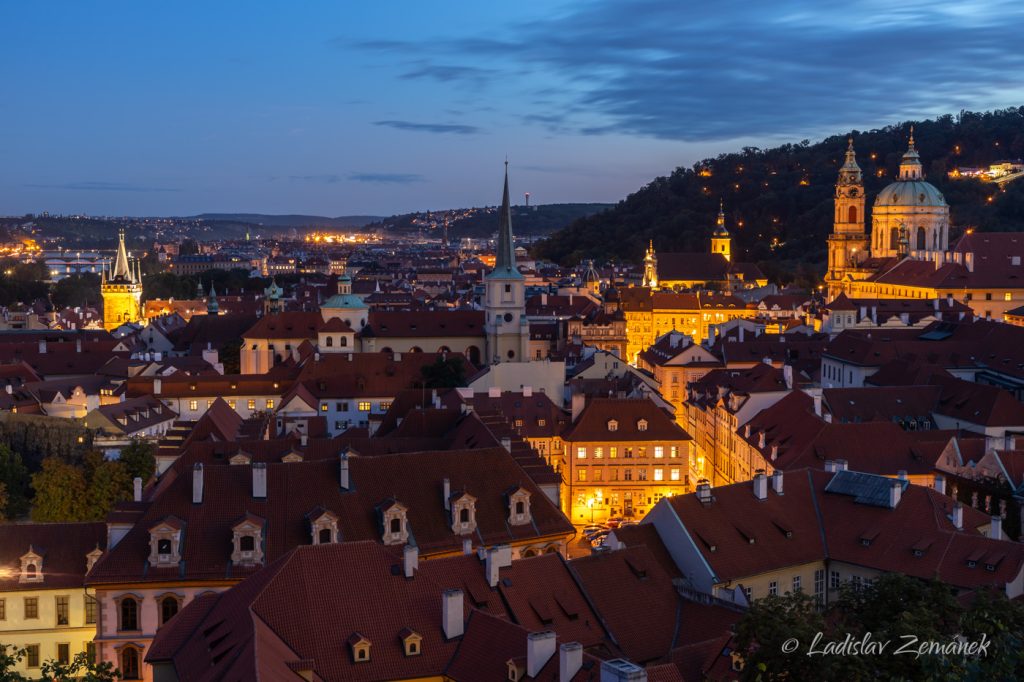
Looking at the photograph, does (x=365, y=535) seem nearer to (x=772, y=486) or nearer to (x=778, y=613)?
Answer: (x=772, y=486)

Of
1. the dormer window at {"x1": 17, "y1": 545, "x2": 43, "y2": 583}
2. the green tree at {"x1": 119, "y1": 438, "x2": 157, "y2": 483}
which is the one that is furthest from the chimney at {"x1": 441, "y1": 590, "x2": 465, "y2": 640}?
the green tree at {"x1": 119, "y1": 438, "x2": 157, "y2": 483}

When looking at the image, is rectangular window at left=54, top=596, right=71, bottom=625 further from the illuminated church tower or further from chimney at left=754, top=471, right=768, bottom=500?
the illuminated church tower

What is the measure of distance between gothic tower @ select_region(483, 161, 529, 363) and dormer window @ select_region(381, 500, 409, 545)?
5411 centimetres

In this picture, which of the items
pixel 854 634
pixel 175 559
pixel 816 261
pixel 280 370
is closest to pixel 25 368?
pixel 280 370

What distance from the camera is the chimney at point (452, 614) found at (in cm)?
2836

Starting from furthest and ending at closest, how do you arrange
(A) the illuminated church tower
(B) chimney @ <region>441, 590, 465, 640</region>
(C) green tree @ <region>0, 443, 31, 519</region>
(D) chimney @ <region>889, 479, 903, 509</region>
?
(A) the illuminated church tower < (C) green tree @ <region>0, 443, 31, 519</region> < (D) chimney @ <region>889, 479, 903, 509</region> < (B) chimney @ <region>441, 590, 465, 640</region>

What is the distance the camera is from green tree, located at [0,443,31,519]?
55.0 meters

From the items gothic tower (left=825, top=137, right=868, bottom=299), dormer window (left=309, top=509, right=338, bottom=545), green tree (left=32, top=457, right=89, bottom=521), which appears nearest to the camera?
dormer window (left=309, top=509, right=338, bottom=545)

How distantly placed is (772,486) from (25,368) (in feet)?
188

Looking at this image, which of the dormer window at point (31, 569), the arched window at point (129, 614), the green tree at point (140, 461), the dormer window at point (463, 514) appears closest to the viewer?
the arched window at point (129, 614)

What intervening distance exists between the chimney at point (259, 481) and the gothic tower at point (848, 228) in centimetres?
11839

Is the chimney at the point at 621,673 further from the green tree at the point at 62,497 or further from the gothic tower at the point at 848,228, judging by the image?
the gothic tower at the point at 848,228

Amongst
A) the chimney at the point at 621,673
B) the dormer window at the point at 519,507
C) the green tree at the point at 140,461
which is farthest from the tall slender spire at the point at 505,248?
the chimney at the point at 621,673

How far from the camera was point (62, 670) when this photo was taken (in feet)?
70.1
